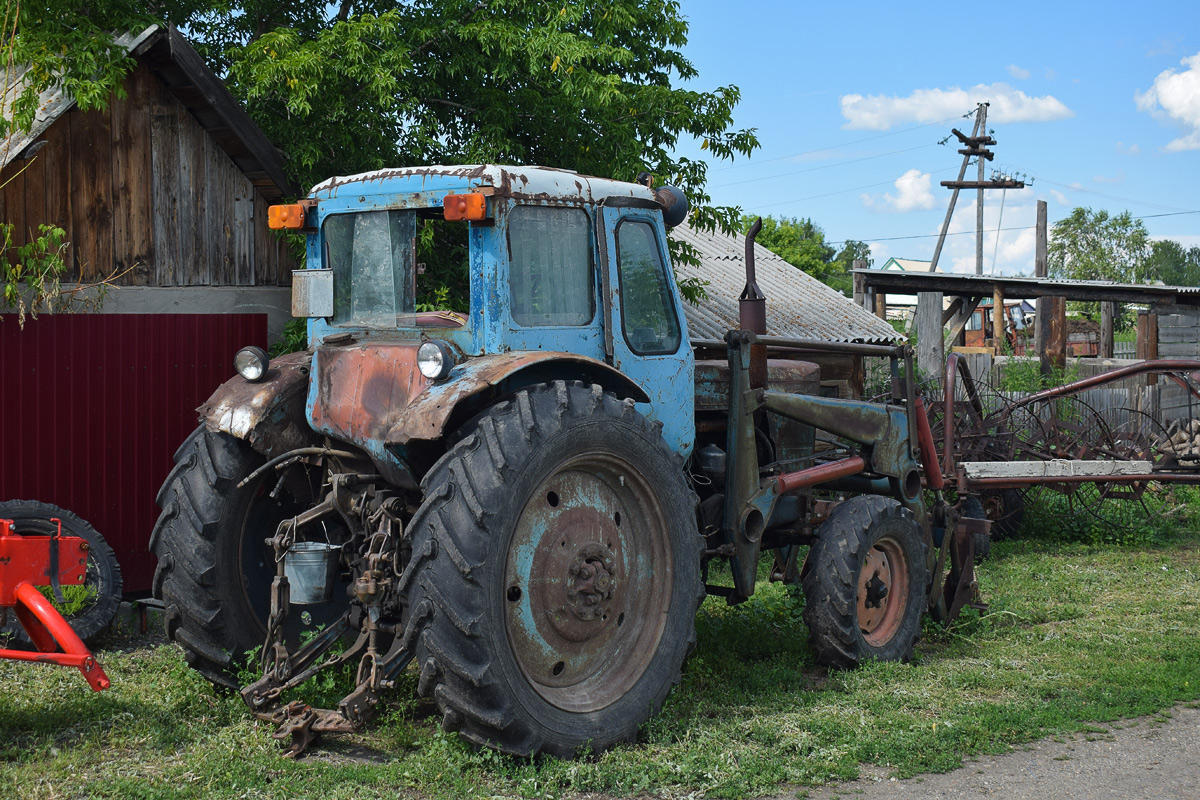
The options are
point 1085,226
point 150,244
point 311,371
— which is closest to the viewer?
point 311,371

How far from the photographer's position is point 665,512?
553cm

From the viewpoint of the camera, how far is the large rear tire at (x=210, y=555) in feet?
18.2

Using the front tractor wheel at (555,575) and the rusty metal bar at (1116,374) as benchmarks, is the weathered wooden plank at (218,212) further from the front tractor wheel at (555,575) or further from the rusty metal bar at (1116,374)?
the rusty metal bar at (1116,374)

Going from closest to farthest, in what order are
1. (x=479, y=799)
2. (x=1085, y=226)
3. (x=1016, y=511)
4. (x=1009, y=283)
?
(x=479, y=799) < (x=1016, y=511) < (x=1009, y=283) < (x=1085, y=226)


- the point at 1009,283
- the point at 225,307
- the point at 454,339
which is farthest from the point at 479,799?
the point at 1009,283

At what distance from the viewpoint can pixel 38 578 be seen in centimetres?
512

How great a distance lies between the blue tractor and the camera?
478 centimetres

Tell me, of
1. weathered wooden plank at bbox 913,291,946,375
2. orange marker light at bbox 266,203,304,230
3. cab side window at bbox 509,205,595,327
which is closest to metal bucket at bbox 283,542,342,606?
cab side window at bbox 509,205,595,327

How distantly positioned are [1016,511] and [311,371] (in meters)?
8.24

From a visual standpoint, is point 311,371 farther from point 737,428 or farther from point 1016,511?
point 1016,511

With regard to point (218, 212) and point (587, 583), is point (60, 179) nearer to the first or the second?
point (218, 212)

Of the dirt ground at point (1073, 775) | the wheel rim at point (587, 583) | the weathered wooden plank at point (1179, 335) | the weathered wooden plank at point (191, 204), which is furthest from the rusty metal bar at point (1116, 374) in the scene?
the weathered wooden plank at point (1179, 335)

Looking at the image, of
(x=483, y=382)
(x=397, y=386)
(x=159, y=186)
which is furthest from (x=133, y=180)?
(x=483, y=382)

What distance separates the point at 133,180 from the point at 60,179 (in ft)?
1.85
